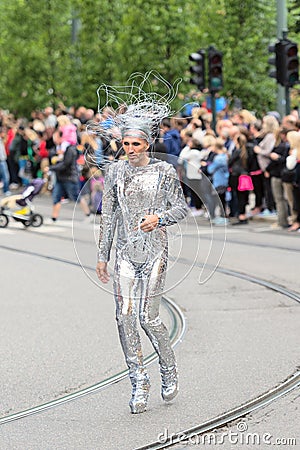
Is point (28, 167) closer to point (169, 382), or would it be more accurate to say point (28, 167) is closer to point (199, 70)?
point (199, 70)

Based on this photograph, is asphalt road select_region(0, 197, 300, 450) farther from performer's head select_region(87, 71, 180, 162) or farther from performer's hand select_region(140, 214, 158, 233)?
performer's head select_region(87, 71, 180, 162)

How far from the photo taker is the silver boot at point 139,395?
7.07 meters

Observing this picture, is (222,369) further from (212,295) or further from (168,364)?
(212,295)

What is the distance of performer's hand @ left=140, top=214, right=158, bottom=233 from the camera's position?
6984mm

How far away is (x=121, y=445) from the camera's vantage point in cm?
637

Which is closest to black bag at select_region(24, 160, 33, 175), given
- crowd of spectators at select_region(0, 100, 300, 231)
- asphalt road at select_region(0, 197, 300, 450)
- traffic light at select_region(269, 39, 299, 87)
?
crowd of spectators at select_region(0, 100, 300, 231)

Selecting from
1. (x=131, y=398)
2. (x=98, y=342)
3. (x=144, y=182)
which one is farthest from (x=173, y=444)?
(x=98, y=342)

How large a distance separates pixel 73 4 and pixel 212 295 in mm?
20482

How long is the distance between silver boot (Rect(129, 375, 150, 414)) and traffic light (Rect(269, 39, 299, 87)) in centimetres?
1423

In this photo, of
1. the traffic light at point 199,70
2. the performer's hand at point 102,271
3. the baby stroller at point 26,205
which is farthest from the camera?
A: the traffic light at point 199,70

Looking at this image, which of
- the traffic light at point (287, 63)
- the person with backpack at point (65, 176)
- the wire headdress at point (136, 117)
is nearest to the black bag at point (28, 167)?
the person with backpack at point (65, 176)

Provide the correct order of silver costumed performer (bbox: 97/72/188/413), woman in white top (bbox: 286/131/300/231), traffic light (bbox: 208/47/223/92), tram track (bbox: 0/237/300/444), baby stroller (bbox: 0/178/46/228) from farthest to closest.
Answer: traffic light (bbox: 208/47/223/92), baby stroller (bbox: 0/178/46/228), woman in white top (bbox: 286/131/300/231), silver costumed performer (bbox: 97/72/188/413), tram track (bbox: 0/237/300/444)

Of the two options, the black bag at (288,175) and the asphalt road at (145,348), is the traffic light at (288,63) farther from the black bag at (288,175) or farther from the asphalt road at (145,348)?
the asphalt road at (145,348)

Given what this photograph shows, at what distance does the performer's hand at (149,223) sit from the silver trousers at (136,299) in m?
0.24
